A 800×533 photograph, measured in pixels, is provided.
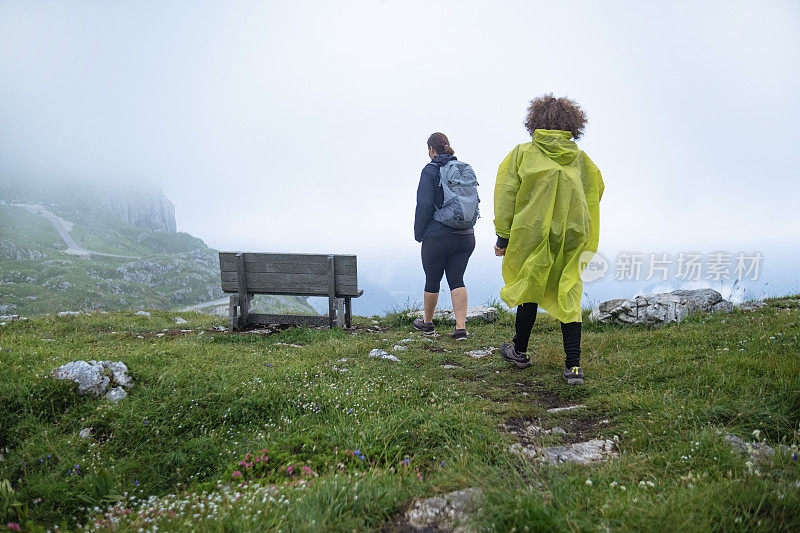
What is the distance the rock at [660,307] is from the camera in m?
8.52

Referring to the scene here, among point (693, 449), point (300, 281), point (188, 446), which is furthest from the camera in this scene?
point (300, 281)

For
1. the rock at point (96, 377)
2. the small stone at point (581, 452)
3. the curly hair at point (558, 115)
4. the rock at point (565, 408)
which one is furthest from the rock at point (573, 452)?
the rock at point (96, 377)

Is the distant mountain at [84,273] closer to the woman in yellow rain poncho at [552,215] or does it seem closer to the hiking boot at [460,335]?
the hiking boot at [460,335]

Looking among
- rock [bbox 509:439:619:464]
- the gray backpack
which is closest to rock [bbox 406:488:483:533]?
rock [bbox 509:439:619:464]

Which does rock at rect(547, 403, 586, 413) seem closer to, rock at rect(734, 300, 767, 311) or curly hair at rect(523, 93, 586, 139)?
curly hair at rect(523, 93, 586, 139)

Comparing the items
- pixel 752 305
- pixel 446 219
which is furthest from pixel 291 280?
pixel 752 305

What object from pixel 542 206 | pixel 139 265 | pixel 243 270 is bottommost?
pixel 139 265

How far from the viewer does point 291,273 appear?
9.71 m

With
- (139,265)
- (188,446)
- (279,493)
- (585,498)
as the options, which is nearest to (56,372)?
(188,446)

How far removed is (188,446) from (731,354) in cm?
639

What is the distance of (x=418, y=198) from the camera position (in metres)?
8.14

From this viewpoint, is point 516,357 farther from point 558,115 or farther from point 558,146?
point 558,115

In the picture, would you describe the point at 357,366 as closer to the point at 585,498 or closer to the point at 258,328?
the point at 585,498

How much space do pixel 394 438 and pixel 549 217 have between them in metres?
3.47
